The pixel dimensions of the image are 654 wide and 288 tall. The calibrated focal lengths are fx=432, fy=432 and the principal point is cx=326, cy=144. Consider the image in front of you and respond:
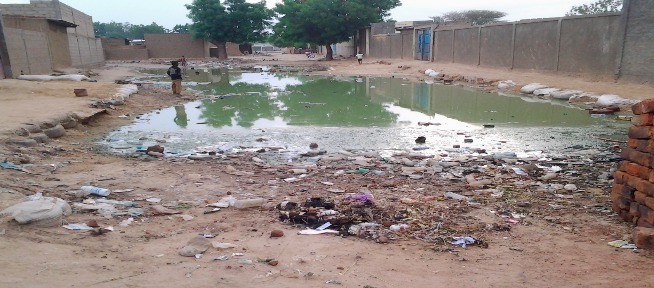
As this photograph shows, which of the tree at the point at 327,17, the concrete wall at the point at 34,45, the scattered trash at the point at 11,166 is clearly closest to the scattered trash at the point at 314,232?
the scattered trash at the point at 11,166

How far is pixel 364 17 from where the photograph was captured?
32.9 metres

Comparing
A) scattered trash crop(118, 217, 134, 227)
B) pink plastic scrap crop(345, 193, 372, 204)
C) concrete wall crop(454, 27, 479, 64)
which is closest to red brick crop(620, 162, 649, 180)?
pink plastic scrap crop(345, 193, 372, 204)

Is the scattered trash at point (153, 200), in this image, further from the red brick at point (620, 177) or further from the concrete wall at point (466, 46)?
the concrete wall at point (466, 46)

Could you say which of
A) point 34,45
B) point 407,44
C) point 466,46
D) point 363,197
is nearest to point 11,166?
point 363,197

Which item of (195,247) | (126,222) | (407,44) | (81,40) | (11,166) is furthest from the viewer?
(407,44)

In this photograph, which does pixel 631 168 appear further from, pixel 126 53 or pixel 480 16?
pixel 126 53

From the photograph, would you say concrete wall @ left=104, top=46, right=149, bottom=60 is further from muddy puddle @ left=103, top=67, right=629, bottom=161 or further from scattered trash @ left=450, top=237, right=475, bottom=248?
scattered trash @ left=450, top=237, right=475, bottom=248

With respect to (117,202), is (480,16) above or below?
above

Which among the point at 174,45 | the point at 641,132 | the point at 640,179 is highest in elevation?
the point at 174,45

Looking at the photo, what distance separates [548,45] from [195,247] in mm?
16277

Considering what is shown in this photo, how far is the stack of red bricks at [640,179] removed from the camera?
3111mm

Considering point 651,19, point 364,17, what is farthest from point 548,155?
point 364,17

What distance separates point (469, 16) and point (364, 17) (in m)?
13.3

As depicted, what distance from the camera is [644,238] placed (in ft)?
9.80
